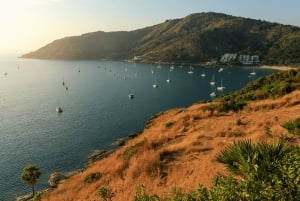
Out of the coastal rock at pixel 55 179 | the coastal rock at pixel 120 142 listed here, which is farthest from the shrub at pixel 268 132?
the coastal rock at pixel 120 142

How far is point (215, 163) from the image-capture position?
17.8 meters

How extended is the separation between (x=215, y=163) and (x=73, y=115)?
273ft

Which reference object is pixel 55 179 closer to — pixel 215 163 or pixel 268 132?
pixel 268 132

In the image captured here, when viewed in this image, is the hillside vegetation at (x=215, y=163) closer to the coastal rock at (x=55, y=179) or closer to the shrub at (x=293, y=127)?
the shrub at (x=293, y=127)

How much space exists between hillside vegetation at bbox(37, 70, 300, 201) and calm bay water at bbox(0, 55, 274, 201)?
30561mm

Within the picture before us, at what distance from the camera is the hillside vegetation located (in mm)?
7480

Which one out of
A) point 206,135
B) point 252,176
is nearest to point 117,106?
point 206,135

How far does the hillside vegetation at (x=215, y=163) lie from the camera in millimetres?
7480

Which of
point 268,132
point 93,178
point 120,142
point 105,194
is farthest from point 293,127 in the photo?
point 120,142

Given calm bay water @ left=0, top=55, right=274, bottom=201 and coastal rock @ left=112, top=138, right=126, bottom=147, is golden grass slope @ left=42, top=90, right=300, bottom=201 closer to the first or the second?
calm bay water @ left=0, top=55, right=274, bottom=201

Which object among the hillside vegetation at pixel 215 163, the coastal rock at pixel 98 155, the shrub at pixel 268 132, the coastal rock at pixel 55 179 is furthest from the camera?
the coastal rock at pixel 98 155

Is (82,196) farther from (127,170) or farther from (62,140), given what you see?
(62,140)

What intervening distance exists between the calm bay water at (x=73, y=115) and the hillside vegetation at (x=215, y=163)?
30.6 meters

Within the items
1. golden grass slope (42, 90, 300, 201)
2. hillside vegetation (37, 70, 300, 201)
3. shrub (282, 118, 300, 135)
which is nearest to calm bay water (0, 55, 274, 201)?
golden grass slope (42, 90, 300, 201)
